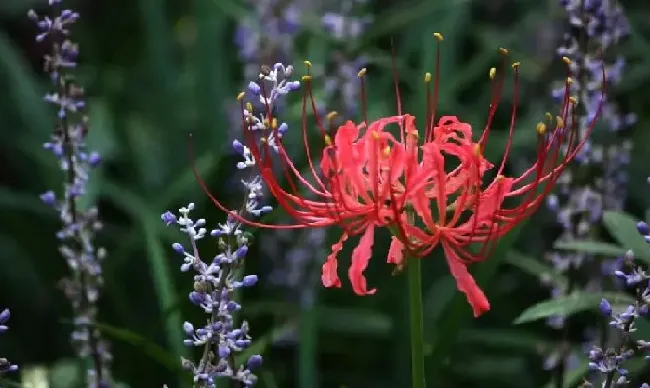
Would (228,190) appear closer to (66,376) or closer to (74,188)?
(66,376)

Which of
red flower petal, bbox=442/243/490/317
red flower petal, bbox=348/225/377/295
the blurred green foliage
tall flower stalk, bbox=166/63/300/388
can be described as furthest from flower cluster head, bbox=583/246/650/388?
the blurred green foliage

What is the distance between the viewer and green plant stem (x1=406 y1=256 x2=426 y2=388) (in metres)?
1.26

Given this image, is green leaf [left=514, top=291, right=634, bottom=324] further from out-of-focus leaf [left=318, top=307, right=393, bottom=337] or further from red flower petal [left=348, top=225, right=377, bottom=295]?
out-of-focus leaf [left=318, top=307, right=393, bottom=337]

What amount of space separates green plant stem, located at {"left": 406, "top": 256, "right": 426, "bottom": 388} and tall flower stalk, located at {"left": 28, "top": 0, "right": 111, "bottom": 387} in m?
0.62

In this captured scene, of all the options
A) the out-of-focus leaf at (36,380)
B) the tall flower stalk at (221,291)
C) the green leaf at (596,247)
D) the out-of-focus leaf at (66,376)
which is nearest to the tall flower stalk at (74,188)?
the out-of-focus leaf at (36,380)

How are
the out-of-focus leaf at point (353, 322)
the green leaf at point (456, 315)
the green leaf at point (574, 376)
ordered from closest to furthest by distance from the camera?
the green leaf at point (456, 315), the green leaf at point (574, 376), the out-of-focus leaf at point (353, 322)

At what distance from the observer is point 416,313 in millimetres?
1280

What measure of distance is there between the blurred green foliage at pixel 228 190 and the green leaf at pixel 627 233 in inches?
13.8

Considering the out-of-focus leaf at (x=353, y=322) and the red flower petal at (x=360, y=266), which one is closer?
the red flower petal at (x=360, y=266)

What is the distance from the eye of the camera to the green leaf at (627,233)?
164 centimetres

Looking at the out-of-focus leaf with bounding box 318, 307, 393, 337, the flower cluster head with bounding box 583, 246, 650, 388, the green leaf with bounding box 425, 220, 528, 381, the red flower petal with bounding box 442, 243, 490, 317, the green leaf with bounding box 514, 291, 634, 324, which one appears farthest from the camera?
the out-of-focus leaf with bounding box 318, 307, 393, 337

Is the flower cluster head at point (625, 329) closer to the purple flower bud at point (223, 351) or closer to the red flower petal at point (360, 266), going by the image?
the red flower petal at point (360, 266)

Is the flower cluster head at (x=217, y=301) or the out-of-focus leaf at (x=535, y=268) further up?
the out-of-focus leaf at (x=535, y=268)

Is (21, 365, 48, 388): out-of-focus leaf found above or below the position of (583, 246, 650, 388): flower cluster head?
below
